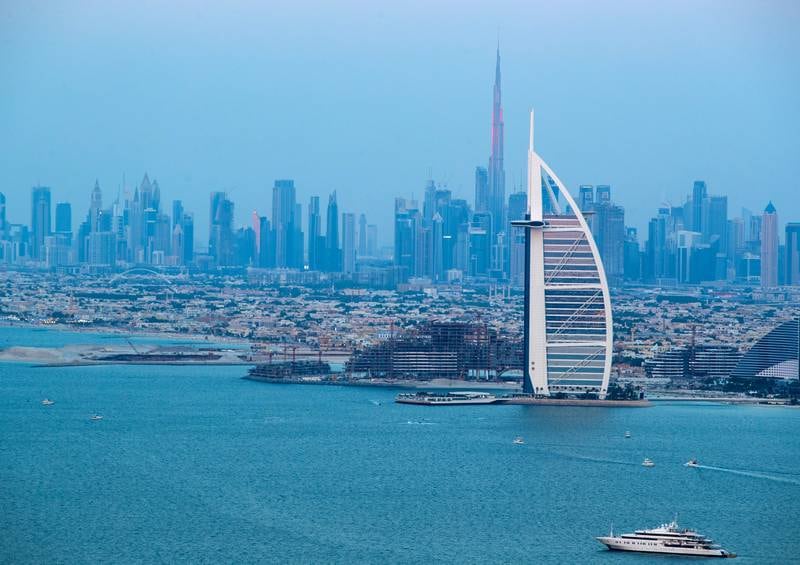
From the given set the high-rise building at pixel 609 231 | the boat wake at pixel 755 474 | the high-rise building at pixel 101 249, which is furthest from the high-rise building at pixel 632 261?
the boat wake at pixel 755 474

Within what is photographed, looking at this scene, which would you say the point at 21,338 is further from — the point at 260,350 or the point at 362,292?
the point at 362,292

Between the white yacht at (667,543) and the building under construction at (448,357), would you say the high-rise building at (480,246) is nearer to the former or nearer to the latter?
the building under construction at (448,357)

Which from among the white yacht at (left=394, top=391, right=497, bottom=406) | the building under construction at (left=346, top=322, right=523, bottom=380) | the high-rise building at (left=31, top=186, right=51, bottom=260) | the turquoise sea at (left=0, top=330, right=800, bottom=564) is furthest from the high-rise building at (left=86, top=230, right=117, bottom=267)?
the white yacht at (left=394, top=391, right=497, bottom=406)

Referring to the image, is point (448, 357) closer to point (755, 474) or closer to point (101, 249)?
point (755, 474)

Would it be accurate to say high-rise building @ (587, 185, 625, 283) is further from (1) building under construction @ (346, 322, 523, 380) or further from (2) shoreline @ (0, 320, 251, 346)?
(1) building under construction @ (346, 322, 523, 380)

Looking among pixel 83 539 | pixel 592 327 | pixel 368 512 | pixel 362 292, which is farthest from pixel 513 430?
pixel 362 292

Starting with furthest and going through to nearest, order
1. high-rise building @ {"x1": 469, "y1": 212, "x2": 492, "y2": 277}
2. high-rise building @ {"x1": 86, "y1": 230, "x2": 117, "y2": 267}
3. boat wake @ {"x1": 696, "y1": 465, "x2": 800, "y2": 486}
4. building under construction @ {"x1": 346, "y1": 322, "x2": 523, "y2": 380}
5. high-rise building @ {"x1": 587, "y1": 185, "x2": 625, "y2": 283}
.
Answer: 1. high-rise building @ {"x1": 86, "y1": 230, "x2": 117, "y2": 267}
2. high-rise building @ {"x1": 469, "y1": 212, "x2": 492, "y2": 277}
3. high-rise building @ {"x1": 587, "y1": 185, "x2": 625, "y2": 283}
4. building under construction @ {"x1": 346, "y1": 322, "x2": 523, "y2": 380}
5. boat wake @ {"x1": 696, "y1": 465, "x2": 800, "y2": 486}
